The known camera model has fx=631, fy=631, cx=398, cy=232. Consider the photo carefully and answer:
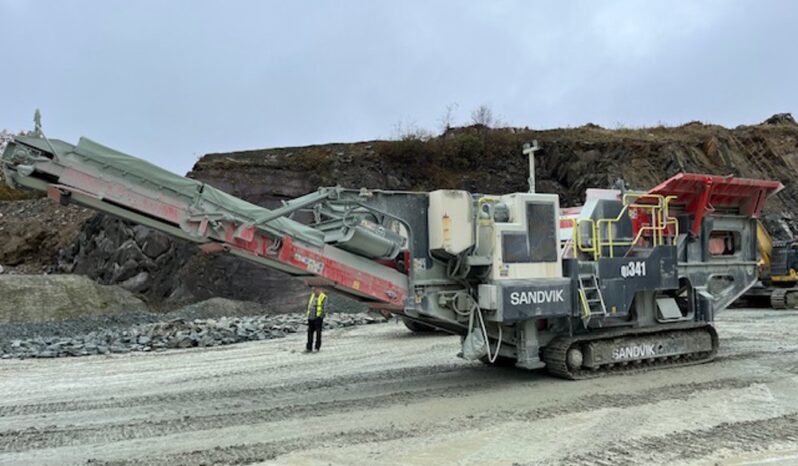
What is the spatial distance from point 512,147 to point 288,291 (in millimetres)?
13201

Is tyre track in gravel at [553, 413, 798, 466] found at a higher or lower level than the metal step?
lower

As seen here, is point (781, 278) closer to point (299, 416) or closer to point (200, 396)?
point (299, 416)

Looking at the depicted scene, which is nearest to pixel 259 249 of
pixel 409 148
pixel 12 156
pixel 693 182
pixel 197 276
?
pixel 12 156

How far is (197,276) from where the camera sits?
24.7m

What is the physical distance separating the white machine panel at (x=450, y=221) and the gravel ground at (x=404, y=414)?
183 cm

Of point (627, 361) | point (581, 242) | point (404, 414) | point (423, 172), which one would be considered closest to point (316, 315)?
point (581, 242)

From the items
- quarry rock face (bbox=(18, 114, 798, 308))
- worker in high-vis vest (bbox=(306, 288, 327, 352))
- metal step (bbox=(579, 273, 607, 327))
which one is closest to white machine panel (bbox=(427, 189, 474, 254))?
metal step (bbox=(579, 273, 607, 327))

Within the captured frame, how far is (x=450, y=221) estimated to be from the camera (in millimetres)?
7566

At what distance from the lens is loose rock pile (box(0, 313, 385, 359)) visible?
14.2 metres

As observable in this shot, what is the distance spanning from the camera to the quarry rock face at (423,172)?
24953 mm

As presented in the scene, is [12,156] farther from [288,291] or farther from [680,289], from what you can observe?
[288,291]

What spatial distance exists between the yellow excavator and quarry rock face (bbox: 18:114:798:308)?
25.0 feet

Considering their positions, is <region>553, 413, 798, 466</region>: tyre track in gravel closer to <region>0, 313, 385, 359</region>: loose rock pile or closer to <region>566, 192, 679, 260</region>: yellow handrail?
<region>566, 192, 679, 260</region>: yellow handrail

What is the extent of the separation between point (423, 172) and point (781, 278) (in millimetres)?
14983
